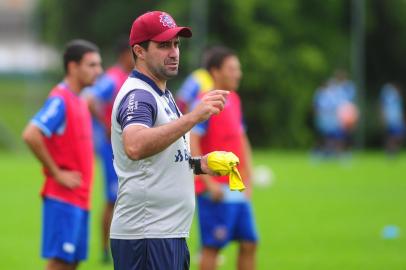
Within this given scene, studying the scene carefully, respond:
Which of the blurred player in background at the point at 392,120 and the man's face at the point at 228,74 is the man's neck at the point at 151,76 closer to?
the man's face at the point at 228,74

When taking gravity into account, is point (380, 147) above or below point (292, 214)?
above

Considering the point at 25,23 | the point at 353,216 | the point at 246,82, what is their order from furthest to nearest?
the point at 25,23, the point at 246,82, the point at 353,216

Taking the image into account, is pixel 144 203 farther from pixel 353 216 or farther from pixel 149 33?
pixel 353 216

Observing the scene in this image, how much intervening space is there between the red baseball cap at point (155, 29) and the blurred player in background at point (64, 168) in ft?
7.87

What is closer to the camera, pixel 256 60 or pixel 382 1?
pixel 256 60

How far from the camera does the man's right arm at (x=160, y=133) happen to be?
5.04 metres

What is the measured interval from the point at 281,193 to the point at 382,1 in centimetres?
2108

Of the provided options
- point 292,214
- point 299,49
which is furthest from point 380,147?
point 292,214

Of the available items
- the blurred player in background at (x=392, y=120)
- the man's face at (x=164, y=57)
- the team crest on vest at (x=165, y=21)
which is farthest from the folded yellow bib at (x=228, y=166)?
the blurred player in background at (x=392, y=120)

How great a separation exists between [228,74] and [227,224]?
53.2 inches

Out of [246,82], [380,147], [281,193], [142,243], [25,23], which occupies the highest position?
[25,23]

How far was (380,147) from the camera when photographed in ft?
116

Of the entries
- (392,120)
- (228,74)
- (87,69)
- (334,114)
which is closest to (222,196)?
(228,74)

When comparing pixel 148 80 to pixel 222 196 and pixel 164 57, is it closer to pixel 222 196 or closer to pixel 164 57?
pixel 164 57
